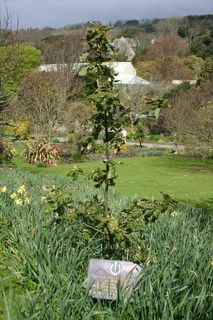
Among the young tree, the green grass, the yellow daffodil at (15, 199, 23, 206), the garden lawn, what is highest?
the young tree

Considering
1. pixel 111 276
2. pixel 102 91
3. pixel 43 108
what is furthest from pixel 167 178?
pixel 111 276

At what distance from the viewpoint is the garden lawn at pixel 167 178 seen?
13.2m

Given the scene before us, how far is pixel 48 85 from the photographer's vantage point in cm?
2920

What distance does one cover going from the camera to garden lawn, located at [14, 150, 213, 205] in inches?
519

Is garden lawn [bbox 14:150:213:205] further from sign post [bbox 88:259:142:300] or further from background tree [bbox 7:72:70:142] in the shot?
sign post [bbox 88:259:142:300]

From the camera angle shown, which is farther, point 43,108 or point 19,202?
point 43,108

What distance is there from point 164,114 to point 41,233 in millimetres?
29734

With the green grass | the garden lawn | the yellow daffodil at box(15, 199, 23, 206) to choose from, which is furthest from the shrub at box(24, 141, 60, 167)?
the green grass

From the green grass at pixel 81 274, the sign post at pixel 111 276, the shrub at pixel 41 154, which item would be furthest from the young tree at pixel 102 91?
the shrub at pixel 41 154

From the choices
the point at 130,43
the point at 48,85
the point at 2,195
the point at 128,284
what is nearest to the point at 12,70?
the point at 2,195

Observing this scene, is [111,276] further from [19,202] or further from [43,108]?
[43,108]

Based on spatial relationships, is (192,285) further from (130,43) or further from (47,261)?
(130,43)

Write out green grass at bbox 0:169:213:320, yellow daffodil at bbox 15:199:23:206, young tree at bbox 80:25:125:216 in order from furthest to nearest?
yellow daffodil at bbox 15:199:23:206 < young tree at bbox 80:25:125:216 < green grass at bbox 0:169:213:320

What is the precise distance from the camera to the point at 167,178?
1658 centimetres
